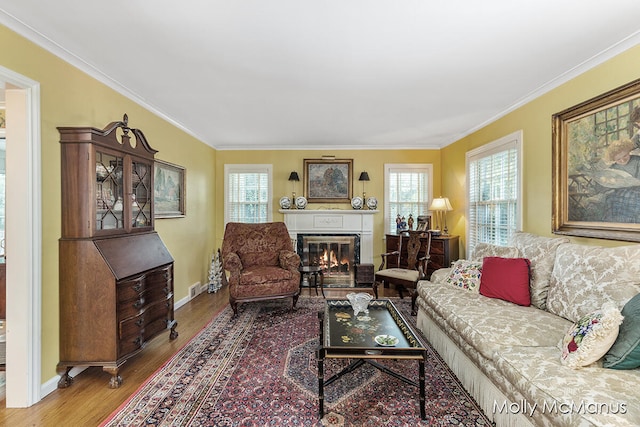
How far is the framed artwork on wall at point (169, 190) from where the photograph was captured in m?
3.66

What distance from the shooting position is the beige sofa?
1351mm

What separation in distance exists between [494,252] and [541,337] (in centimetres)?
127

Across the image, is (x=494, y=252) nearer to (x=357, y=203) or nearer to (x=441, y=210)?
(x=441, y=210)

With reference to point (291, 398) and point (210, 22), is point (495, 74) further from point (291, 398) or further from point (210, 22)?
point (291, 398)

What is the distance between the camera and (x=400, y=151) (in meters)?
5.51

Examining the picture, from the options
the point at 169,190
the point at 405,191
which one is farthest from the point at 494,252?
the point at 169,190

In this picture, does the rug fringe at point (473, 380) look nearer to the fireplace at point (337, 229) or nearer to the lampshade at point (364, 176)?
the fireplace at point (337, 229)

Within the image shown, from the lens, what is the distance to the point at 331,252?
5.47 metres

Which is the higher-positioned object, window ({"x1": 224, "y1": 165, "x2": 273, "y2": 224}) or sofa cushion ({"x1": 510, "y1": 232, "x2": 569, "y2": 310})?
window ({"x1": 224, "y1": 165, "x2": 273, "y2": 224})

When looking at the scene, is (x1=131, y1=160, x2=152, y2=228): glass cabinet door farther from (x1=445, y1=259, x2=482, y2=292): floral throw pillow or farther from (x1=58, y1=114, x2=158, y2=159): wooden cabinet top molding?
(x1=445, y1=259, x2=482, y2=292): floral throw pillow

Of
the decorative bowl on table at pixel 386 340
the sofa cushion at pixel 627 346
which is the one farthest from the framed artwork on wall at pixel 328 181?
the sofa cushion at pixel 627 346

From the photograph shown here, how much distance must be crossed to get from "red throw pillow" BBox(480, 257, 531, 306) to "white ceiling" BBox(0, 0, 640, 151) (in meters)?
1.69

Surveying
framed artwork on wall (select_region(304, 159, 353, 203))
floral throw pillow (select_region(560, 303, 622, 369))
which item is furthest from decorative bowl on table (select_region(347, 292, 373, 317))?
framed artwork on wall (select_region(304, 159, 353, 203))

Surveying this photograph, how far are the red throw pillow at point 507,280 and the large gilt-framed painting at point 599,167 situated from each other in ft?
1.84
